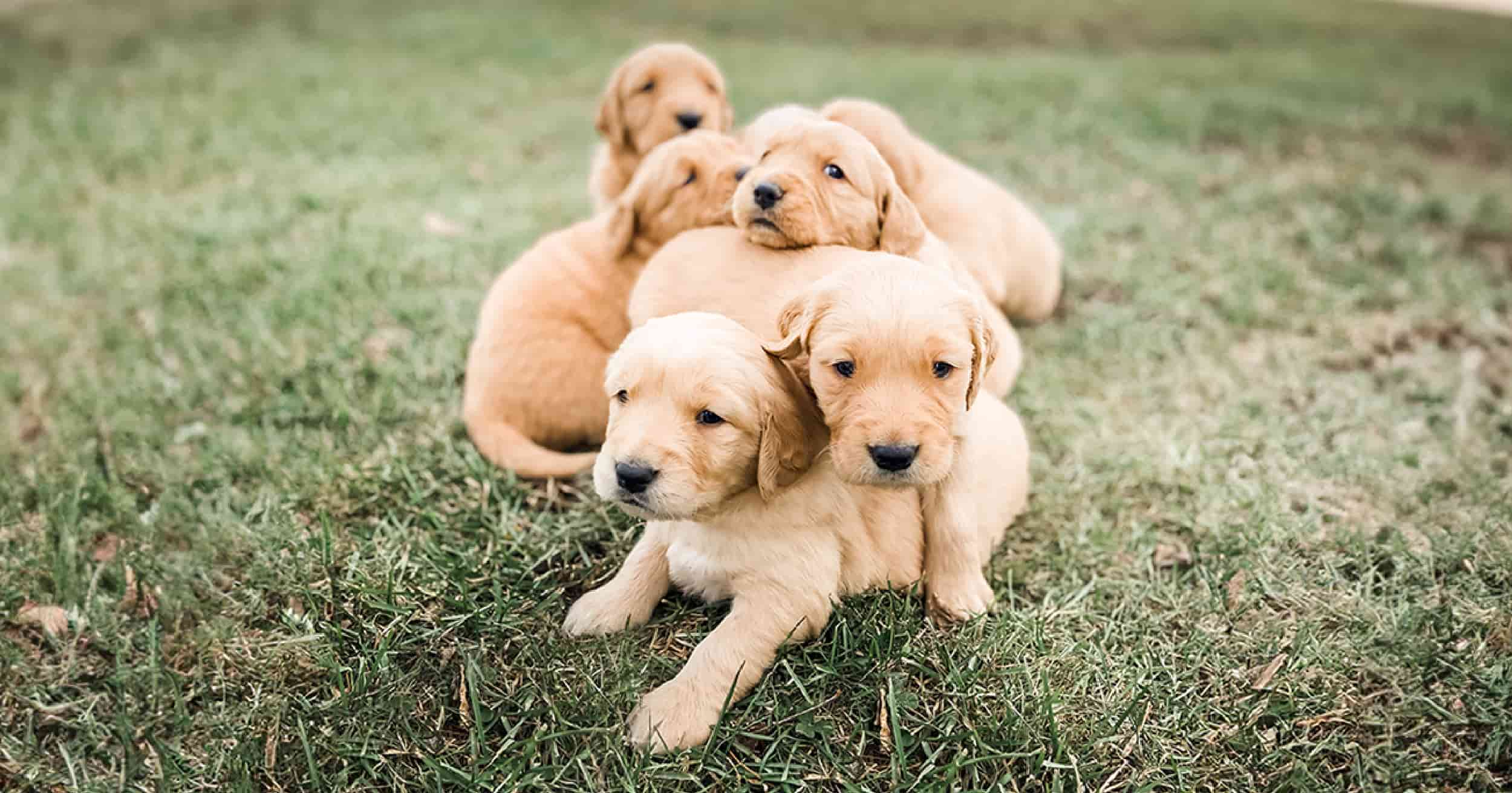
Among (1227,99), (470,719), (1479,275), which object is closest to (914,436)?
(470,719)

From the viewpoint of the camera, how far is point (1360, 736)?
2.77 metres

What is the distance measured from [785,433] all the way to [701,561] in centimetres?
45

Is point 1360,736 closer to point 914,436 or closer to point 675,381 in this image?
point 914,436

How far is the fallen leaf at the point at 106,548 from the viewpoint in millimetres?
3417

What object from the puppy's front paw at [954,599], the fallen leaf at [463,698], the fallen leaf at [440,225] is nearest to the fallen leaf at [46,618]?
the fallen leaf at [463,698]

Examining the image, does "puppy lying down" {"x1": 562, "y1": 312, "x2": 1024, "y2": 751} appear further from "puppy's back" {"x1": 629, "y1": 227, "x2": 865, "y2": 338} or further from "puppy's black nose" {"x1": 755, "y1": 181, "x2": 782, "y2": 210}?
"puppy's black nose" {"x1": 755, "y1": 181, "x2": 782, "y2": 210}

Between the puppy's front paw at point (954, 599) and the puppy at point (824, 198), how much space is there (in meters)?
0.77

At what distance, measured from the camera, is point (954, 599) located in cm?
297

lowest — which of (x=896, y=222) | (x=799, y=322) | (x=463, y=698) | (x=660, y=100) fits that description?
(x=463, y=698)

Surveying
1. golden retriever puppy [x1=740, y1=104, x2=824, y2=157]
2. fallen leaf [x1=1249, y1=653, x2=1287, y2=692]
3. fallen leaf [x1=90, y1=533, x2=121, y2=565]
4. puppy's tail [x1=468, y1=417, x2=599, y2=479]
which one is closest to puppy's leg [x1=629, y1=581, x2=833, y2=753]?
puppy's tail [x1=468, y1=417, x2=599, y2=479]

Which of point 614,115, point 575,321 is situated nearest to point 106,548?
point 575,321

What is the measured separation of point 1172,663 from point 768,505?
123 centimetres

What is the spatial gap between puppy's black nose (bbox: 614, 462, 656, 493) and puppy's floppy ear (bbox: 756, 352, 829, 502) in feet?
0.93

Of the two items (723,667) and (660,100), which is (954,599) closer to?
(723,667)
